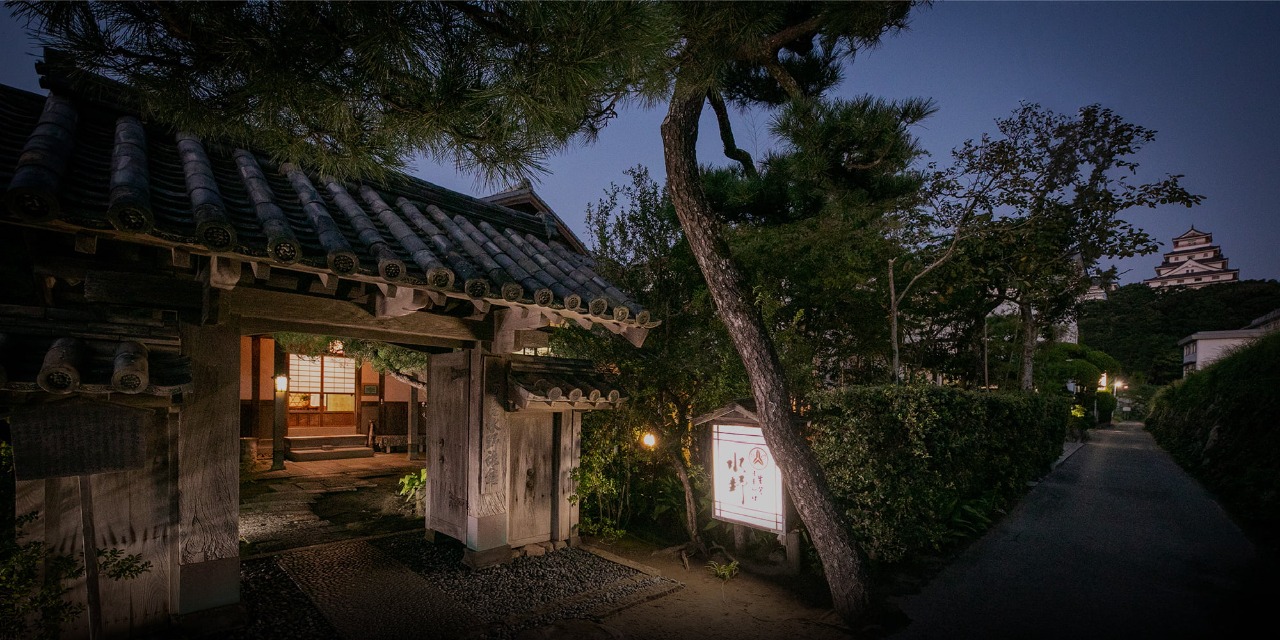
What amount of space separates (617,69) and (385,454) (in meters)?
17.1

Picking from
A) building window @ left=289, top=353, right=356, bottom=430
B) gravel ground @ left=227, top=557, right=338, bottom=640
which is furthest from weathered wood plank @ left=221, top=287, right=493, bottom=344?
building window @ left=289, top=353, right=356, bottom=430

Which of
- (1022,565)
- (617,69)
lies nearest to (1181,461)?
(1022,565)

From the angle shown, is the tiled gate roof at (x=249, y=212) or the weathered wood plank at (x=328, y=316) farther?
the weathered wood plank at (x=328, y=316)

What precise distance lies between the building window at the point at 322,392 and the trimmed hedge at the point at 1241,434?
2145 cm

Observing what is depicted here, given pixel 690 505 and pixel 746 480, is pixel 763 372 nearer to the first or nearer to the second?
pixel 746 480

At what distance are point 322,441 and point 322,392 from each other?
1786 mm

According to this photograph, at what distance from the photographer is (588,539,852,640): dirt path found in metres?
5.31

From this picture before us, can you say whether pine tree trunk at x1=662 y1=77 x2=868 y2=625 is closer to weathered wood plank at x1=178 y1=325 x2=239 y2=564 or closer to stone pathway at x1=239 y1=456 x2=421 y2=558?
weathered wood plank at x1=178 y1=325 x2=239 y2=564

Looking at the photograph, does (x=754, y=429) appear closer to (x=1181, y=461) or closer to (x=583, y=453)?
(x=583, y=453)

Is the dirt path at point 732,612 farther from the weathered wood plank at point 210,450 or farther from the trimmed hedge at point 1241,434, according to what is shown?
the trimmed hedge at point 1241,434

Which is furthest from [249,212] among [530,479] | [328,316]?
[530,479]

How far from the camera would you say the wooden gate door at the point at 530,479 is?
7.32 m

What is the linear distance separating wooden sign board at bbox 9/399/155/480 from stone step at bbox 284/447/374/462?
13852 mm

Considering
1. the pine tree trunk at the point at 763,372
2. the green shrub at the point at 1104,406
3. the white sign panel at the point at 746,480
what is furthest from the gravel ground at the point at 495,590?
the green shrub at the point at 1104,406
